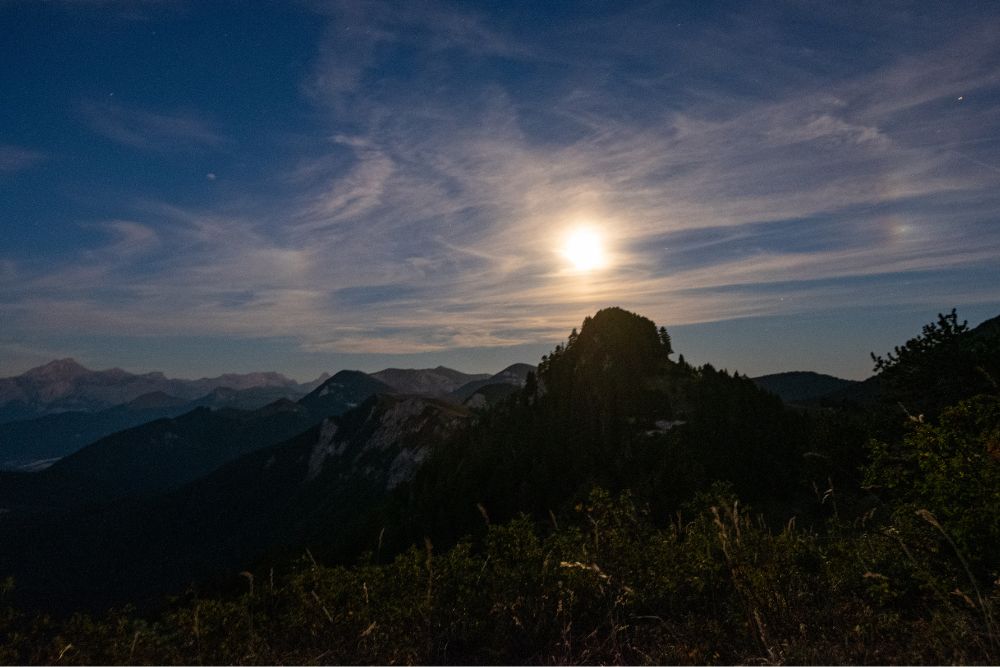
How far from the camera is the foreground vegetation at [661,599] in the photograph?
18.7 ft

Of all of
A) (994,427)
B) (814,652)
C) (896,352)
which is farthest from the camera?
(896,352)

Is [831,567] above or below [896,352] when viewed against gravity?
below

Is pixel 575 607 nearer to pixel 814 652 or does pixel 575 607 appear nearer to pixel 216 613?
pixel 814 652

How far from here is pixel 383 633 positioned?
6.89m

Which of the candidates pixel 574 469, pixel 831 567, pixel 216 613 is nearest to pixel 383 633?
pixel 216 613

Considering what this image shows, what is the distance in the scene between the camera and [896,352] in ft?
51.4

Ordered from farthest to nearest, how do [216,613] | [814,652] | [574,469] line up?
[574,469], [216,613], [814,652]

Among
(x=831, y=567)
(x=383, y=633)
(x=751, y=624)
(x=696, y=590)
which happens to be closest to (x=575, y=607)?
(x=696, y=590)

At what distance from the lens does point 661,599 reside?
6.79m

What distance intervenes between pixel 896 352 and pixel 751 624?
1374 centimetres

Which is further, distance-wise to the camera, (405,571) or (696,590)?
(405,571)

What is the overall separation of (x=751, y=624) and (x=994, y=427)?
160 inches

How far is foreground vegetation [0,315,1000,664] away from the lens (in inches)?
225

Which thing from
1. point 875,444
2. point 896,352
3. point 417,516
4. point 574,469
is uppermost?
point 896,352
